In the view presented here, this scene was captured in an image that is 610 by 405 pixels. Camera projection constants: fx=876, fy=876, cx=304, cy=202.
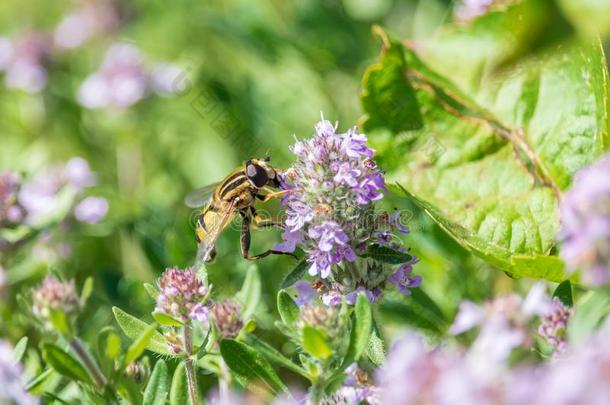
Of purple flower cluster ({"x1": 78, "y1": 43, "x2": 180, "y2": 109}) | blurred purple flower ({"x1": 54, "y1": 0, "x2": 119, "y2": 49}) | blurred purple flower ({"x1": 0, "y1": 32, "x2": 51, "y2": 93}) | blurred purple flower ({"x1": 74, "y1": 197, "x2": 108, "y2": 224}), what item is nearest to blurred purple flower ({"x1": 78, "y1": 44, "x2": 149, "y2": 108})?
purple flower cluster ({"x1": 78, "y1": 43, "x2": 180, "y2": 109})

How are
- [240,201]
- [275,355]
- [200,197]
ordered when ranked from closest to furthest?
[275,355] → [240,201] → [200,197]

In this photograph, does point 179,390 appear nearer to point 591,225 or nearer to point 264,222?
point 264,222

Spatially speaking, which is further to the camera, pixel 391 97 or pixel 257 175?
pixel 391 97

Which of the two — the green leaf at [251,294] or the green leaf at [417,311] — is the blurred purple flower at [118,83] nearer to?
the green leaf at [417,311]

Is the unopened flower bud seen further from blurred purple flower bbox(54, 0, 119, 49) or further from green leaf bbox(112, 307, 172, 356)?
blurred purple flower bbox(54, 0, 119, 49)

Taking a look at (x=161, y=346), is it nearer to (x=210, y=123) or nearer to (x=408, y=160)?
(x=408, y=160)

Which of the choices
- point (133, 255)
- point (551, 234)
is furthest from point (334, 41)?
point (551, 234)

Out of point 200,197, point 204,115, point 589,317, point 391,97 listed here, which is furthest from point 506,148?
point 204,115
